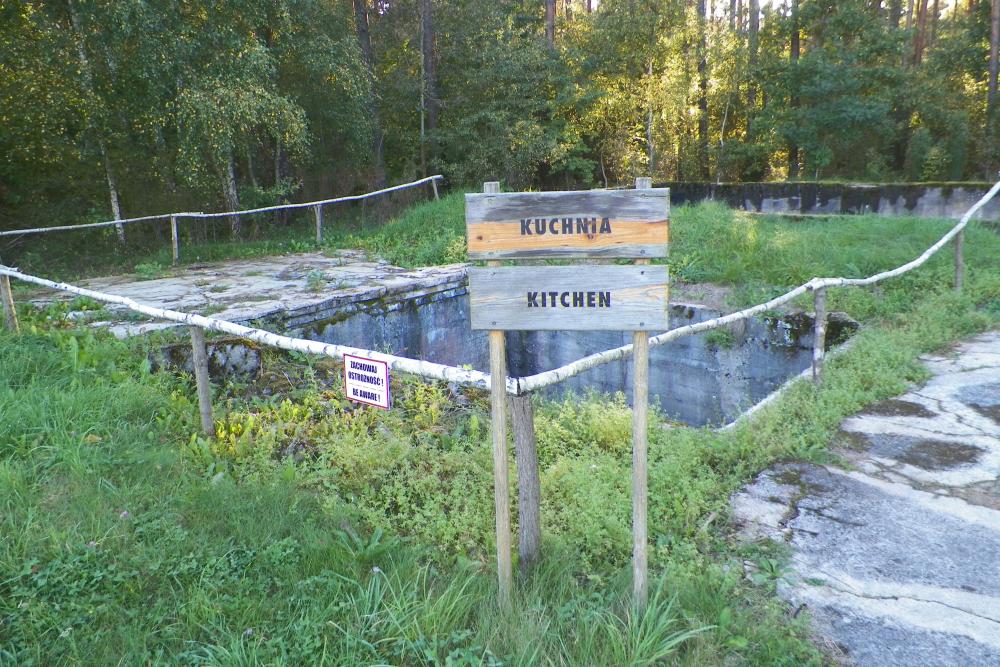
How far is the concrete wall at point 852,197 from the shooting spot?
12.5 m

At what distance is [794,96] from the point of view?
63.0ft

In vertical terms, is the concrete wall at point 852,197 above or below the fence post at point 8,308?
above

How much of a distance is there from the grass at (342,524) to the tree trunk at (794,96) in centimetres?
1646

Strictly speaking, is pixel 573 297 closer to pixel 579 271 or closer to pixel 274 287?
pixel 579 271

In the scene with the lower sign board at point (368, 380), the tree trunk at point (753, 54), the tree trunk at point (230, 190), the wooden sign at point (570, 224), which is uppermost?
the tree trunk at point (753, 54)

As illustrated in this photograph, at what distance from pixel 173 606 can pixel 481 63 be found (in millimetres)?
17833

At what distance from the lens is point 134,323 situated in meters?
6.48

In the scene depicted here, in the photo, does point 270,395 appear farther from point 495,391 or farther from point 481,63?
point 481,63

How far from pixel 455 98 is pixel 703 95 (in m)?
8.02

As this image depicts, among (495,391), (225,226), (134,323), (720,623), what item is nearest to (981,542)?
(720,623)

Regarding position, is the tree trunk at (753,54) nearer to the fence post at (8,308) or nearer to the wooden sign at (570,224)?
the fence post at (8,308)

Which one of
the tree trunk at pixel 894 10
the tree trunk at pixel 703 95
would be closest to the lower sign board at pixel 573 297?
the tree trunk at pixel 703 95

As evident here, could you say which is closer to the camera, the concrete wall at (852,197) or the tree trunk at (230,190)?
the concrete wall at (852,197)

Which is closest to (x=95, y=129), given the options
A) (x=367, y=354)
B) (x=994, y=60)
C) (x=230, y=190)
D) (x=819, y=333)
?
(x=230, y=190)
